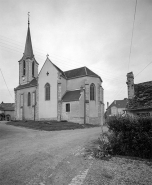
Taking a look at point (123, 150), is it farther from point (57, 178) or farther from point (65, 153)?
point (57, 178)

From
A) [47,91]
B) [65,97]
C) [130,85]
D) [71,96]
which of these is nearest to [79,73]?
[71,96]

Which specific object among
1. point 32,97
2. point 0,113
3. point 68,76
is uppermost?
point 68,76

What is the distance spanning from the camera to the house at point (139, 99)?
1094 cm

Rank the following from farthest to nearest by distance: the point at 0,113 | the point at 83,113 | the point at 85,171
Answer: the point at 0,113
the point at 83,113
the point at 85,171

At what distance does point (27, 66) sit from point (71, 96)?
17.9 meters

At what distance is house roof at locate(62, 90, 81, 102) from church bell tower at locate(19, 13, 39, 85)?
14.4 metres

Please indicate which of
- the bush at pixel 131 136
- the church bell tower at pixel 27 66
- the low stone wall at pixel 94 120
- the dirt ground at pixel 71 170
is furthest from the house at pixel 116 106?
the dirt ground at pixel 71 170

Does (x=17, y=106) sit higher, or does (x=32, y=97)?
(x=32, y=97)

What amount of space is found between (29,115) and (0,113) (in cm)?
2216

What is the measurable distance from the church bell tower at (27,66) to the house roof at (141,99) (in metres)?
30.7

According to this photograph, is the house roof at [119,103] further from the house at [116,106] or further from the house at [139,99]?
the house at [139,99]

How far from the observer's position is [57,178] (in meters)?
4.40

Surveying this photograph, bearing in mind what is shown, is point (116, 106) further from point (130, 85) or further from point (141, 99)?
point (141, 99)

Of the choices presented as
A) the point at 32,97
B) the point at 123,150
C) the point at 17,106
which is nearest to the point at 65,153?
the point at 123,150
